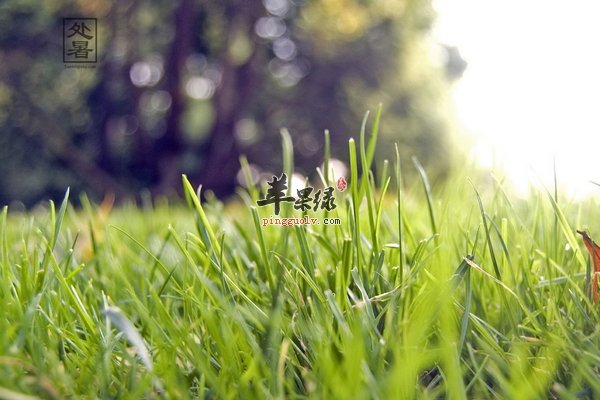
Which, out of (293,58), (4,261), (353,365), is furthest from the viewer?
(293,58)

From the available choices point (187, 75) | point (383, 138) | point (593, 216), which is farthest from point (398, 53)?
point (593, 216)

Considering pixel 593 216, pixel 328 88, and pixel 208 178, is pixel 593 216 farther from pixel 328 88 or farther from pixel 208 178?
pixel 328 88

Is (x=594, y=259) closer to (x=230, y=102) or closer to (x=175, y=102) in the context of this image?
(x=175, y=102)

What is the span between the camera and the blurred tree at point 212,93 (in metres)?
7.53

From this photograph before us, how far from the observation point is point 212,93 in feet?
27.4

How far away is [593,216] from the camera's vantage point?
90cm

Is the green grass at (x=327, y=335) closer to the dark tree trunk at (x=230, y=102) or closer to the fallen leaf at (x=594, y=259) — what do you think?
the fallen leaf at (x=594, y=259)

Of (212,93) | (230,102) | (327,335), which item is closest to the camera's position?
(327,335)

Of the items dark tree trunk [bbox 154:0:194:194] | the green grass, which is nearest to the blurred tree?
dark tree trunk [bbox 154:0:194:194]

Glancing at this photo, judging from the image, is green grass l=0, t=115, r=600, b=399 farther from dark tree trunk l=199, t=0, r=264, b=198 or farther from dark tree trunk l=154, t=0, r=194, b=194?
dark tree trunk l=199, t=0, r=264, b=198

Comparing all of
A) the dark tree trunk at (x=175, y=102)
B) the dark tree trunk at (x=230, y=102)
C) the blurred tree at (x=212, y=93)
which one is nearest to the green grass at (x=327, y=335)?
the dark tree trunk at (x=175, y=102)

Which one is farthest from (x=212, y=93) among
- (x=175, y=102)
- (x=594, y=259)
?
(x=594, y=259)

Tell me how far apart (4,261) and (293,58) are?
8.57m

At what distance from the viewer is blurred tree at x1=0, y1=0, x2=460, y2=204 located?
753cm
